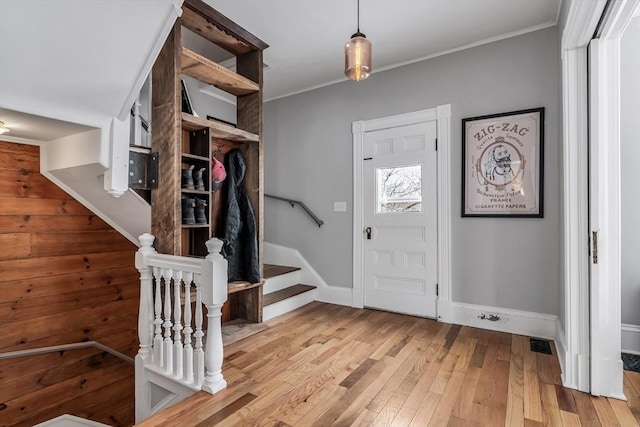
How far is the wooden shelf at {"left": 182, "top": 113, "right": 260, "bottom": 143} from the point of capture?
231 cm

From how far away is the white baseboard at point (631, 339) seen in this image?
2322 millimetres

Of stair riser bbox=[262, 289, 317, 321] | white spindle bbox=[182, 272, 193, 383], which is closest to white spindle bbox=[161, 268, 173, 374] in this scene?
white spindle bbox=[182, 272, 193, 383]

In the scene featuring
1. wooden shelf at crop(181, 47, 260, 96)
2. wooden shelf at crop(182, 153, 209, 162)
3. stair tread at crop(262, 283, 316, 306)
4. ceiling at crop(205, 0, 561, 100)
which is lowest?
stair tread at crop(262, 283, 316, 306)

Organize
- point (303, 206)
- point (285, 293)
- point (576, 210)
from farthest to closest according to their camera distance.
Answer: point (303, 206), point (285, 293), point (576, 210)

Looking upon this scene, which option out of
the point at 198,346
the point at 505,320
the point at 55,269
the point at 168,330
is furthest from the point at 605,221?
the point at 55,269

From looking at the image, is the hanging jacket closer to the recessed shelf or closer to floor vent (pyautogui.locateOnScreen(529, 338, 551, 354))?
the recessed shelf

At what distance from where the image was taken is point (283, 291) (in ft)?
11.6

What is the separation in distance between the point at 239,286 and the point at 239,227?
0.50 metres

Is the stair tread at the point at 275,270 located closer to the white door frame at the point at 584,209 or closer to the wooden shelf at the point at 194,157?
the wooden shelf at the point at 194,157

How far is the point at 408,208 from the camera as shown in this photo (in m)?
3.21

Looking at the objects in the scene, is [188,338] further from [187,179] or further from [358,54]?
[358,54]

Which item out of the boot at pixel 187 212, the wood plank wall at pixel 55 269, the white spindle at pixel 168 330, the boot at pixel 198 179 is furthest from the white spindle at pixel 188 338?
the wood plank wall at pixel 55 269

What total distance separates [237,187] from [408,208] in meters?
1.69

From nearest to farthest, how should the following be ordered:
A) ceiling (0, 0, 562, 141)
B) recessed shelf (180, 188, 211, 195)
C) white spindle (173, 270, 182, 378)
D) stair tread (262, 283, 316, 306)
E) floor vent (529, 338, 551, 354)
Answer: ceiling (0, 0, 562, 141), white spindle (173, 270, 182, 378), recessed shelf (180, 188, 211, 195), floor vent (529, 338, 551, 354), stair tread (262, 283, 316, 306)
